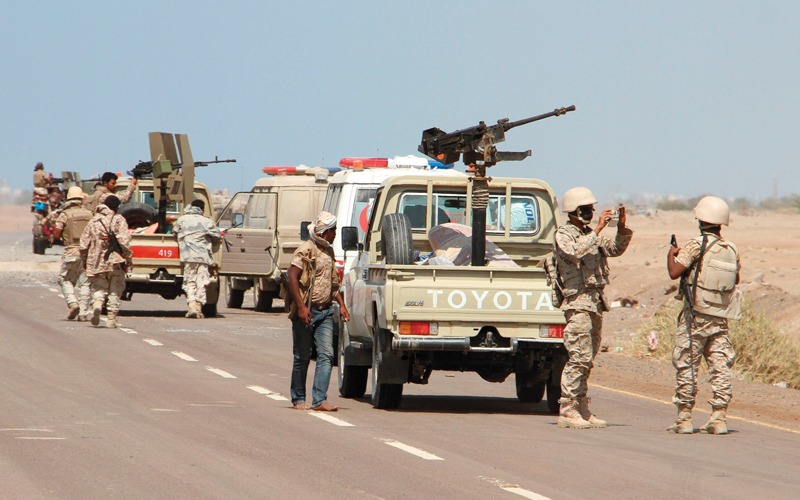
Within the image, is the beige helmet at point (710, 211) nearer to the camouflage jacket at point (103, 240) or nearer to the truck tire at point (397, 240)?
the truck tire at point (397, 240)

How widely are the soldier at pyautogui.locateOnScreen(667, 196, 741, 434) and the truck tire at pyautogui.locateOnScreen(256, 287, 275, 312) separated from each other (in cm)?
1716

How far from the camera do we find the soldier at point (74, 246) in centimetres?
2345

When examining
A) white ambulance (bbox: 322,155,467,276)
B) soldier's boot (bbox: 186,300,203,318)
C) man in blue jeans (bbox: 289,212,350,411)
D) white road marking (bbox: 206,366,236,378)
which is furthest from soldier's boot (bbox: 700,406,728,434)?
soldier's boot (bbox: 186,300,203,318)

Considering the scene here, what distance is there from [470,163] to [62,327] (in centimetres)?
986

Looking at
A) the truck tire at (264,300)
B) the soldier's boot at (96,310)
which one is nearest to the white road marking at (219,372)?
the soldier's boot at (96,310)

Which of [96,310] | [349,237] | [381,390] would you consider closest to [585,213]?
[381,390]

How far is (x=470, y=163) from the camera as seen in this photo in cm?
1454

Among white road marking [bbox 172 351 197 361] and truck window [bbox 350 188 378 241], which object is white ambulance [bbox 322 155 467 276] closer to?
truck window [bbox 350 188 378 241]

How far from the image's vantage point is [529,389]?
1462 centimetres

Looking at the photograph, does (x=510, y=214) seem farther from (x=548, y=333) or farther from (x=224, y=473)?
(x=224, y=473)

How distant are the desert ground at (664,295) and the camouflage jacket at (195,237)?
6.81 m

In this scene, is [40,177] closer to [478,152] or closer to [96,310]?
[96,310]

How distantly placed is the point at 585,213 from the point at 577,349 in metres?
1.14

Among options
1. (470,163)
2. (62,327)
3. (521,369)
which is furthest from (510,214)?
(62,327)
